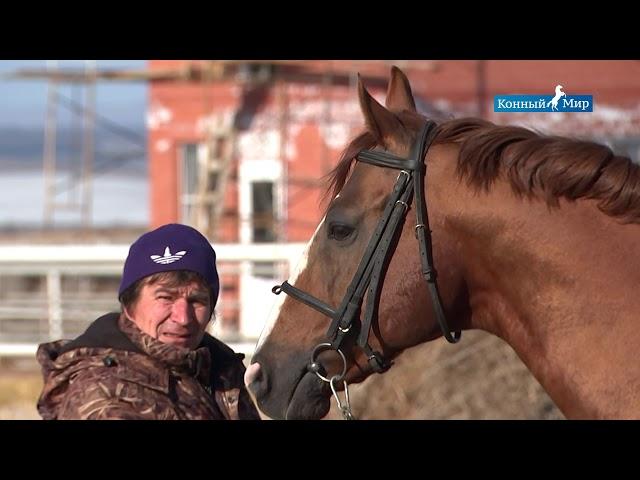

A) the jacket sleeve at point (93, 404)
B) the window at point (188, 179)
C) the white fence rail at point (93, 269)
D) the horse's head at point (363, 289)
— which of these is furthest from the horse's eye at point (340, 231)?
the window at point (188, 179)

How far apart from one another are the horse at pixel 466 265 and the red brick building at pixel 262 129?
12386 mm

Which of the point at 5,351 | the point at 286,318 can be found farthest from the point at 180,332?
the point at 5,351

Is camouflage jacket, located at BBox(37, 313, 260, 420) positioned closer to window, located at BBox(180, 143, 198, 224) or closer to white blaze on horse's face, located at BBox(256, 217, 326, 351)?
white blaze on horse's face, located at BBox(256, 217, 326, 351)

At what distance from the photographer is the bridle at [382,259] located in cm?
301

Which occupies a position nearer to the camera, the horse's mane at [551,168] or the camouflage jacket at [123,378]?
the camouflage jacket at [123,378]

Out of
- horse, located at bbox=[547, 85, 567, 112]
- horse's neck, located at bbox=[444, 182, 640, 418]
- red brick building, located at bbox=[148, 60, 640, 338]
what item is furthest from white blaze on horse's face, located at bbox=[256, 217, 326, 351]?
red brick building, located at bbox=[148, 60, 640, 338]

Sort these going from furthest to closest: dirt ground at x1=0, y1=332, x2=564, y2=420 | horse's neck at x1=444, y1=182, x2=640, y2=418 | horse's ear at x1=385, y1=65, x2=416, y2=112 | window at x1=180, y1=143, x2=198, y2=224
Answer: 1. window at x1=180, y1=143, x2=198, y2=224
2. dirt ground at x1=0, y1=332, x2=564, y2=420
3. horse's ear at x1=385, y1=65, x2=416, y2=112
4. horse's neck at x1=444, y1=182, x2=640, y2=418

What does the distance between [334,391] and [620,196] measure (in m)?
1.04

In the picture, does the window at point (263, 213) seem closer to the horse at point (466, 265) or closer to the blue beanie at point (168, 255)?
the horse at point (466, 265)

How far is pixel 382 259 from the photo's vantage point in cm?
303

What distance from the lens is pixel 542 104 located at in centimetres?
349

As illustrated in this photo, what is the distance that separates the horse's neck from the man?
0.80 meters

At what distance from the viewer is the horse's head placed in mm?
3051

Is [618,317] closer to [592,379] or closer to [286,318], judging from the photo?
[592,379]
